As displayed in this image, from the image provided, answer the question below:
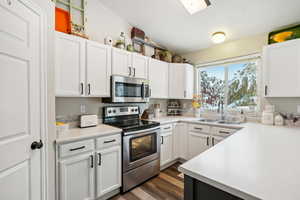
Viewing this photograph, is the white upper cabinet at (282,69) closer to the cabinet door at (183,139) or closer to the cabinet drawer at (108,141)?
the cabinet door at (183,139)

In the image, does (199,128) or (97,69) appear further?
(199,128)

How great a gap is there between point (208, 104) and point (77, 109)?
9.17 ft

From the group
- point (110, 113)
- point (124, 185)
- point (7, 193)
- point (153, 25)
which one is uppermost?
point (153, 25)

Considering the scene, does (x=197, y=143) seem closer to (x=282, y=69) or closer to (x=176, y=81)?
(x=176, y=81)

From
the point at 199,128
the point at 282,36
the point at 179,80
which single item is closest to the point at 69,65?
the point at 179,80

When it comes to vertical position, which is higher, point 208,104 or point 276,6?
point 276,6


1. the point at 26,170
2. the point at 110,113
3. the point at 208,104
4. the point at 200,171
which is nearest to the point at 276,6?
the point at 208,104

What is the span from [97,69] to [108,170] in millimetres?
1419

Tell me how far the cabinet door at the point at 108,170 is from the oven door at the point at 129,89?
0.78 m

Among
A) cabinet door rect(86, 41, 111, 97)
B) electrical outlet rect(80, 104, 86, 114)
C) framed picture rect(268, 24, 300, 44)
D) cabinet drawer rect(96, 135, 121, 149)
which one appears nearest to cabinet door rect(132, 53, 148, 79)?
cabinet door rect(86, 41, 111, 97)

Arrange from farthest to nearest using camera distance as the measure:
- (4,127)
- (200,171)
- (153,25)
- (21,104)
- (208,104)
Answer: (208,104), (153,25), (21,104), (4,127), (200,171)

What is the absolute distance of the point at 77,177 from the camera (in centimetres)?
154

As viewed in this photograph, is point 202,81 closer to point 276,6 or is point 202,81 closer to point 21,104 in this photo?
point 276,6

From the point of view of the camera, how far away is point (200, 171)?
0.77 metres
